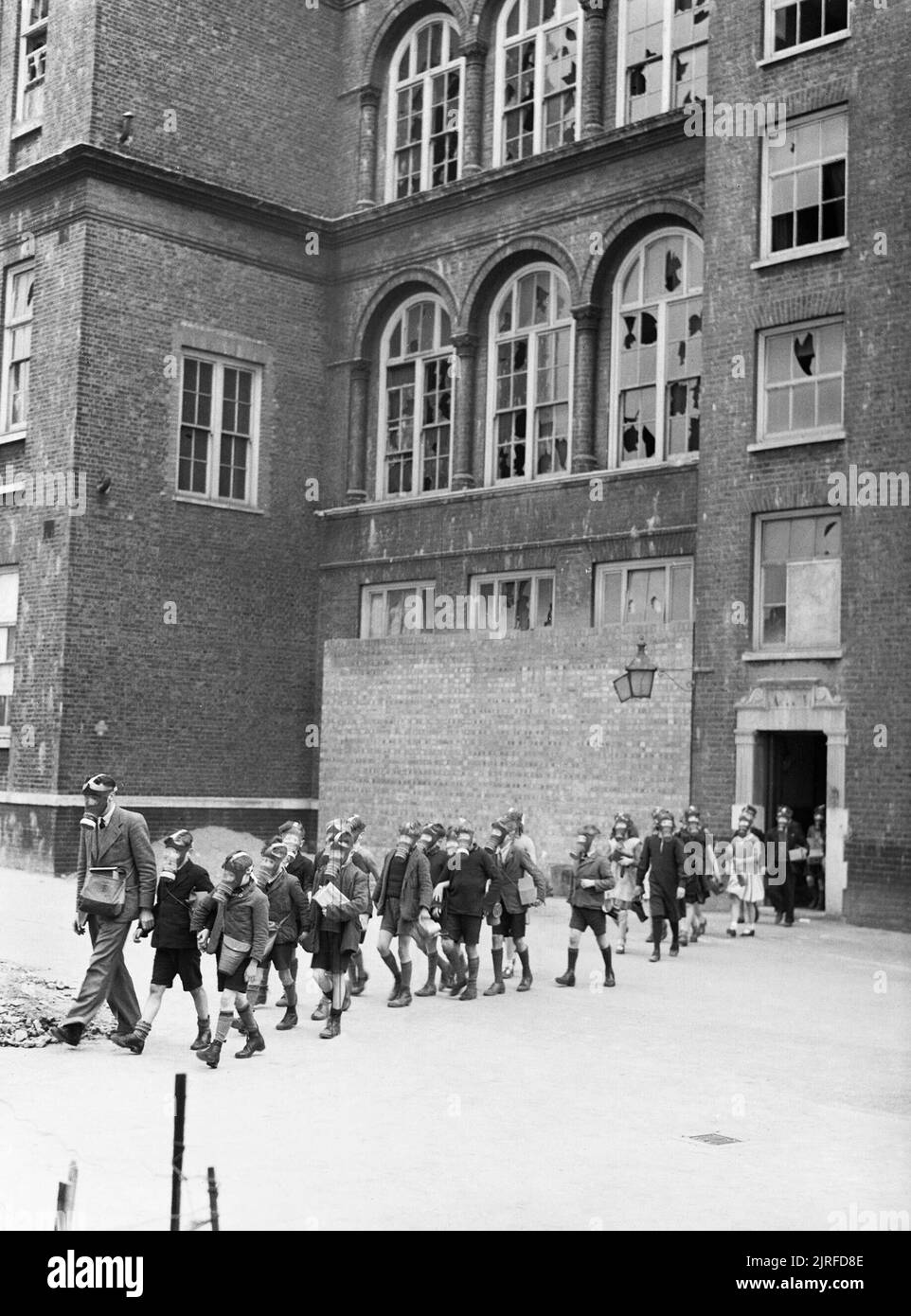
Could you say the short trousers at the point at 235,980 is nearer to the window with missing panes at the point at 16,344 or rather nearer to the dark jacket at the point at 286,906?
the dark jacket at the point at 286,906

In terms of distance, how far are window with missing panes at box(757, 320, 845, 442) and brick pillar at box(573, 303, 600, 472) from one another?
366 centimetres

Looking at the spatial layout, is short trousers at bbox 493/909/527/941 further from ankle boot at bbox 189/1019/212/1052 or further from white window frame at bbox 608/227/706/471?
white window frame at bbox 608/227/706/471

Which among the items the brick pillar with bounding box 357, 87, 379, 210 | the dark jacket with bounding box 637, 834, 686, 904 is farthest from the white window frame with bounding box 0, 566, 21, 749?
the dark jacket with bounding box 637, 834, 686, 904

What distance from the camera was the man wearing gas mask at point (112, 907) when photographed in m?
11.6

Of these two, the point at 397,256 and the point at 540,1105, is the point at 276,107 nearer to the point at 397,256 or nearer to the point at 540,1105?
the point at 397,256

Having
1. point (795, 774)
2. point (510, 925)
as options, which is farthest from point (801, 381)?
point (510, 925)

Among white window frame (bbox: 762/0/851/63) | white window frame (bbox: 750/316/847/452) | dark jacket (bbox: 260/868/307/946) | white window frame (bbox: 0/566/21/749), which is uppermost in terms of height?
white window frame (bbox: 762/0/851/63)

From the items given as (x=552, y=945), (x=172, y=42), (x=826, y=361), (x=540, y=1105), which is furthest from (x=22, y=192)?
(x=540, y=1105)

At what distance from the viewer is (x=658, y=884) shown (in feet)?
57.4

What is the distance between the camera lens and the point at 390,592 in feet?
92.7

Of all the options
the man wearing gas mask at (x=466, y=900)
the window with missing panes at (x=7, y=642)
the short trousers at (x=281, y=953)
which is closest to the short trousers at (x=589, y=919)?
the man wearing gas mask at (x=466, y=900)

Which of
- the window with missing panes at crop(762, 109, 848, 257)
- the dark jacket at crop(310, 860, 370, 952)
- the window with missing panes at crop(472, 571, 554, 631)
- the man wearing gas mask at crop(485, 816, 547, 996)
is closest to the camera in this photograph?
the dark jacket at crop(310, 860, 370, 952)

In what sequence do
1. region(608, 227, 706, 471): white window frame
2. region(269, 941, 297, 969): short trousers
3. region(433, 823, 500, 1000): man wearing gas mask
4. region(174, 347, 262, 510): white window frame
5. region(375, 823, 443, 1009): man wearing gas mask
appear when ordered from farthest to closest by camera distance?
1. region(174, 347, 262, 510): white window frame
2. region(608, 227, 706, 471): white window frame
3. region(433, 823, 500, 1000): man wearing gas mask
4. region(375, 823, 443, 1009): man wearing gas mask
5. region(269, 941, 297, 969): short trousers

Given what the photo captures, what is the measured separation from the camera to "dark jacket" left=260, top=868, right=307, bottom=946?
41.4ft
